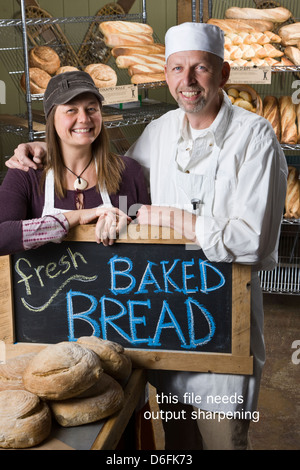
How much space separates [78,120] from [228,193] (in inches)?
20.1

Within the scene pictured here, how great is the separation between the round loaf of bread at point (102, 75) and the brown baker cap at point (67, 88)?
165cm

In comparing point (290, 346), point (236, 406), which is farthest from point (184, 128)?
point (290, 346)

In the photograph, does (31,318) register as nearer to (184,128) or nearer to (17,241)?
(17,241)

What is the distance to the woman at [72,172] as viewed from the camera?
176 centimetres

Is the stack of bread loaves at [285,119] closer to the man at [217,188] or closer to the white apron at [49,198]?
the man at [217,188]

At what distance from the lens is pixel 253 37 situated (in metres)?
3.69

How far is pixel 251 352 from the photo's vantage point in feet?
5.77

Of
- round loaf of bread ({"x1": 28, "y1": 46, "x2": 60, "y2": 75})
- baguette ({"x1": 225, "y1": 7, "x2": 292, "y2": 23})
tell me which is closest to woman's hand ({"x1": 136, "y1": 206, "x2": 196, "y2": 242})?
round loaf of bread ({"x1": 28, "y1": 46, "x2": 60, "y2": 75})

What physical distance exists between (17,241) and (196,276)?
0.51 meters

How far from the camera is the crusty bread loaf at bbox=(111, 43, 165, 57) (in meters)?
3.57

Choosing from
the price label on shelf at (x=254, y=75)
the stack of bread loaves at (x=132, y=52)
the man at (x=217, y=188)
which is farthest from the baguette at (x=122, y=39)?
the man at (x=217, y=188)

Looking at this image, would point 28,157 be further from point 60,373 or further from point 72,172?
point 60,373

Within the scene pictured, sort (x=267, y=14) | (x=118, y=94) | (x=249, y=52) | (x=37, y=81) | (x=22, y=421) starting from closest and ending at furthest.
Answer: (x=22, y=421)
(x=37, y=81)
(x=118, y=94)
(x=249, y=52)
(x=267, y=14)

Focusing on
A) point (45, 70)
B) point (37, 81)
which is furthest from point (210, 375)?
point (45, 70)
